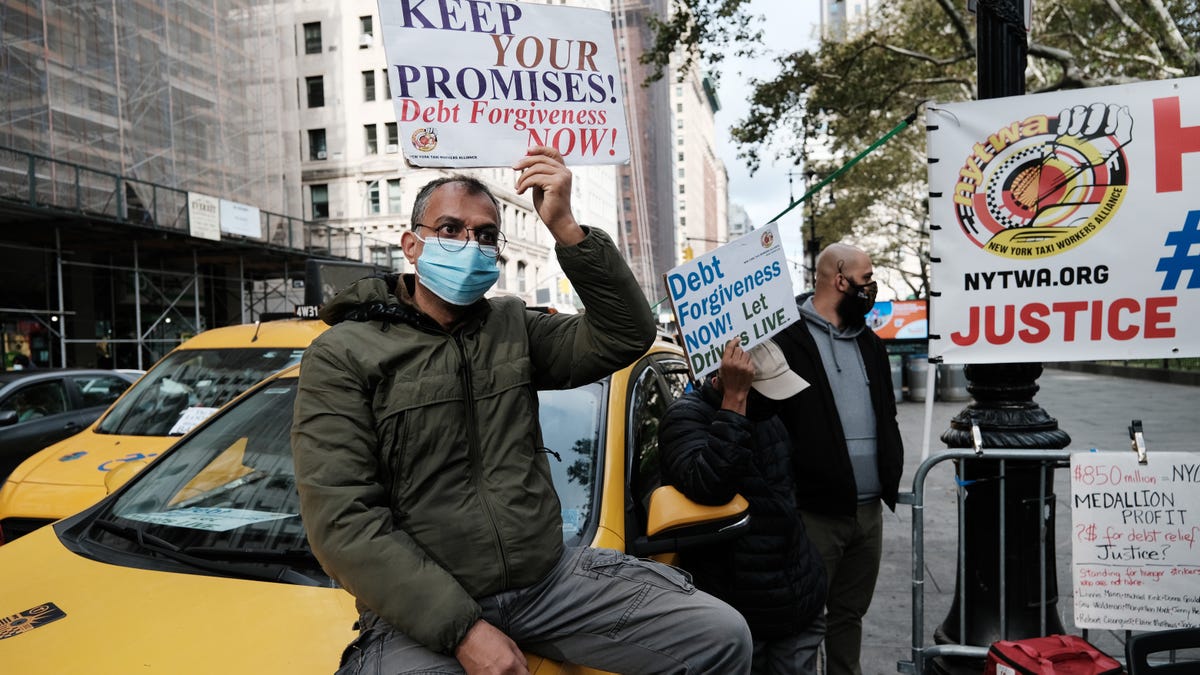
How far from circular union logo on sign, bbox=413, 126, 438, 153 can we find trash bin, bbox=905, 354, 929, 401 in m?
17.0

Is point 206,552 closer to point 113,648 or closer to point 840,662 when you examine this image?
point 113,648

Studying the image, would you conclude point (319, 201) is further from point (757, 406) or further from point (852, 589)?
point (757, 406)

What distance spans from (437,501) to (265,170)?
87.2 feet

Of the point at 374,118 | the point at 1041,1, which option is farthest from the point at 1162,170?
the point at 374,118

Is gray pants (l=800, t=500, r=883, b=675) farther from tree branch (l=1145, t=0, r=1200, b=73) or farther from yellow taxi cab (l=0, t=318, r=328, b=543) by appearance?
tree branch (l=1145, t=0, r=1200, b=73)

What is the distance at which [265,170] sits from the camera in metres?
25.5

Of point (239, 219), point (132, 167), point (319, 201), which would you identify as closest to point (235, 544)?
point (132, 167)

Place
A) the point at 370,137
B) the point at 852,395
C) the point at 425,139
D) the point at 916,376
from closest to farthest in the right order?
the point at 425,139
the point at 852,395
the point at 916,376
the point at 370,137

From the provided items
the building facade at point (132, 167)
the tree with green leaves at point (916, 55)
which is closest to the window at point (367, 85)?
the building facade at point (132, 167)

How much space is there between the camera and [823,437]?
336 centimetres

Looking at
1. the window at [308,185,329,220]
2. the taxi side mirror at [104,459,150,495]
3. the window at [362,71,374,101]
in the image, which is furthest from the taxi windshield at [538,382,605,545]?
the window at [362,71,374,101]

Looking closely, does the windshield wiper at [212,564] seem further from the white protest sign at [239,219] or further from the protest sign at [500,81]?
the white protest sign at [239,219]

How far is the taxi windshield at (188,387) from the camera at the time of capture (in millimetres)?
5574

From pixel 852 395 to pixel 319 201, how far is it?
44.8 meters
